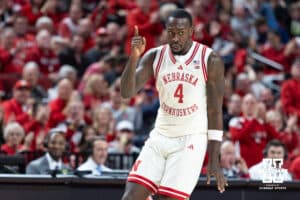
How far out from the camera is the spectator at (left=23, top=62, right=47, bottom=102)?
14.5 metres

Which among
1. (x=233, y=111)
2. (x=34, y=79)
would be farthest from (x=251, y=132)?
(x=34, y=79)

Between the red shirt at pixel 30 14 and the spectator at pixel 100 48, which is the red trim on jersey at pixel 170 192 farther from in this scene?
the red shirt at pixel 30 14

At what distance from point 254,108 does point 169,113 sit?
4861 millimetres

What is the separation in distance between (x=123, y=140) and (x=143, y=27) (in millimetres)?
3946

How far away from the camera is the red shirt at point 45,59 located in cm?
1595

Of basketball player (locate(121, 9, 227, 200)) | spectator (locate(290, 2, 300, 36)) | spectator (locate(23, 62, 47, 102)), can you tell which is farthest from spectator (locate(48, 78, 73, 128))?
basketball player (locate(121, 9, 227, 200))

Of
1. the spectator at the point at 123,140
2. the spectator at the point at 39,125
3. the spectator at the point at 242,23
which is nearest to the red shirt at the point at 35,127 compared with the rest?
the spectator at the point at 39,125

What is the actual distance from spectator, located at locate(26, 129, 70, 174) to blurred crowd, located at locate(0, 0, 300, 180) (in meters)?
0.01

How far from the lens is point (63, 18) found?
17.7 metres

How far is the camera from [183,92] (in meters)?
8.10

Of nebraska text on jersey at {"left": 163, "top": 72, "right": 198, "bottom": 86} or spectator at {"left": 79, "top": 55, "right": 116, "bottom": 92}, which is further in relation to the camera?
spectator at {"left": 79, "top": 55, "right": 116, "bottom": 92}

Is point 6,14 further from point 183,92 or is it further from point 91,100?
point 183,92

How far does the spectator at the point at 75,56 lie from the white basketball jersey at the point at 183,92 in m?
7.93

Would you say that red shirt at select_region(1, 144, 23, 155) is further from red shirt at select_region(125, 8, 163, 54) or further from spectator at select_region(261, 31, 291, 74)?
spectator at select_region(261, 31, 291, 74)
